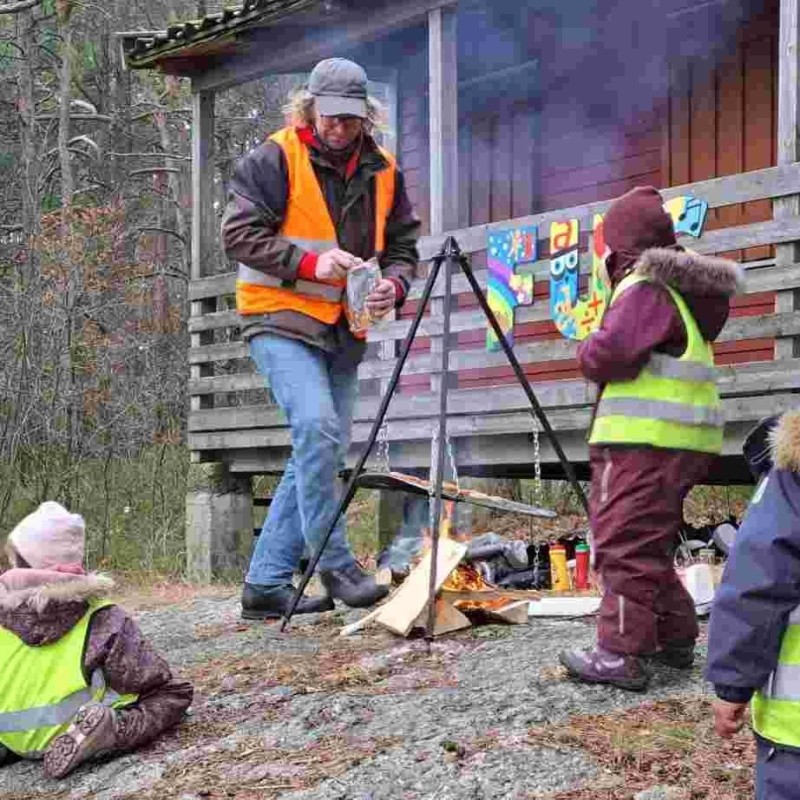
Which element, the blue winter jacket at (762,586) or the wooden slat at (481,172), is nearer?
the blue winter jacket at (762,586)

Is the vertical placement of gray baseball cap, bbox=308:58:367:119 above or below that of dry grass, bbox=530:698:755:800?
above

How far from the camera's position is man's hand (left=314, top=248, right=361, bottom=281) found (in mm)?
5184

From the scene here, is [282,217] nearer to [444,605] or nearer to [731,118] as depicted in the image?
[444,605]

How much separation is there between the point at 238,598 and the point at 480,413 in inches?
90.1

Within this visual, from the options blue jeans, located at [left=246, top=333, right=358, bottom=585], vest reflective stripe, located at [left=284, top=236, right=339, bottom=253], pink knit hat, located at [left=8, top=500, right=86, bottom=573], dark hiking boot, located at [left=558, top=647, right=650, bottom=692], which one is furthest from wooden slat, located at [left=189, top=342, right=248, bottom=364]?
dark hiking boot, located at [left=558, top=647, right=650, bottom=692]

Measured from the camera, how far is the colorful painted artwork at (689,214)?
7.66m

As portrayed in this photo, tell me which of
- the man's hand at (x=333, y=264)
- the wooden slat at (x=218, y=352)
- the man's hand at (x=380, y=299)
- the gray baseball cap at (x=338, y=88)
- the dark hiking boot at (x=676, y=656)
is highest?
the gray baseball cap at (x=338, y=88)

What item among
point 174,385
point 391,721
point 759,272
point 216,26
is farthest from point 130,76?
point 391,721

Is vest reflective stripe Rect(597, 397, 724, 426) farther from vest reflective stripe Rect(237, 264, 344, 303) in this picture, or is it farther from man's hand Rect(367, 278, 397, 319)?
vest reflective stripe Rect(237, 264, 344, 303)

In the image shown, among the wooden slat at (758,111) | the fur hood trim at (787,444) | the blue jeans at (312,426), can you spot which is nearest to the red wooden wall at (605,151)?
the wooden slat at (758,111)

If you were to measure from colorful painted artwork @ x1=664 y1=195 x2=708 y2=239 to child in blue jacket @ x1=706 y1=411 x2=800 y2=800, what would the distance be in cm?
519

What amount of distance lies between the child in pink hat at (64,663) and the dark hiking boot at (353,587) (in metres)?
1.29

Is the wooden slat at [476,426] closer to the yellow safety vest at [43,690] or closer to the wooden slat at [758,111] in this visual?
the wooden slat at [758,111]

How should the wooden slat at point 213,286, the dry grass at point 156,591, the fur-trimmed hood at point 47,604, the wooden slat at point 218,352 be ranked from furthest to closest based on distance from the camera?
the wooden slat at point 218,352 < the wooden slat at point 213,286 < the dry grass at point 156,591 < the fur-trimmed hood at point 47,604
